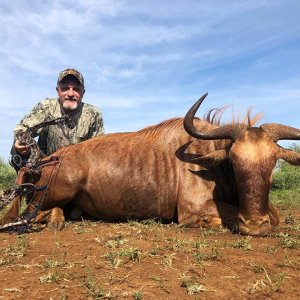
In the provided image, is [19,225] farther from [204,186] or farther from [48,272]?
[204,186]

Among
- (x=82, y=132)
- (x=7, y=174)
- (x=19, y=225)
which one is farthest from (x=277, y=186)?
(x=19, y=225)

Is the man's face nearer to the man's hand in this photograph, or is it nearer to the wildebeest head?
the man's hand

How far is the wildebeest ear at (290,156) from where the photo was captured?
5136 millimetres

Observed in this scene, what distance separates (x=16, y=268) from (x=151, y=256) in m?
1.12

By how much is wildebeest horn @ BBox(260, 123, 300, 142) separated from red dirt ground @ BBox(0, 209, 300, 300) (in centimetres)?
120

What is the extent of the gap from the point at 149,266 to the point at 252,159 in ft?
6.68

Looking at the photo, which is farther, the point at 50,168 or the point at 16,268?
the point at 50,168

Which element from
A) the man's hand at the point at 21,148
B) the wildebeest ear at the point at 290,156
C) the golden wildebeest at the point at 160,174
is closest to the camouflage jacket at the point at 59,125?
the man's hand at the point at 21,148

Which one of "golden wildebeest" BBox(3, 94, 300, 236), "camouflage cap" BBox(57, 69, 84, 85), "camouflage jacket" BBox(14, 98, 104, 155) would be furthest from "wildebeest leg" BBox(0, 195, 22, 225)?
"camouflage cap" BBox(57, 69, 84, 85)

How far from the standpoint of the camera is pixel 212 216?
5.42 metres

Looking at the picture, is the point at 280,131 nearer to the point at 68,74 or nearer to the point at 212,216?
the point at 212,216

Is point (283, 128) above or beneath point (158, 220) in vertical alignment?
above

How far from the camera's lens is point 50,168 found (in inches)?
237

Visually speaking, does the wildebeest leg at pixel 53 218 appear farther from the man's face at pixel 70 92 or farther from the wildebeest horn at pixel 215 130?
the man's face at pixel 70 92
